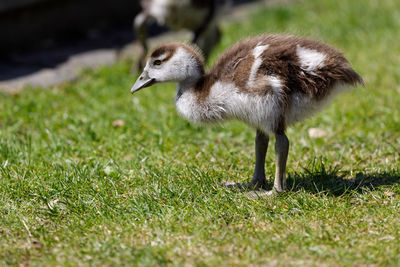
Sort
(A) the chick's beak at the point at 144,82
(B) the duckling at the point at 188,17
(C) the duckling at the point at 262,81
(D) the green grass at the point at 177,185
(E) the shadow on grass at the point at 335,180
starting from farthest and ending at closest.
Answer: (B) the duckling at the point at 188,17 < (A) the chick's beak at the point at 144,82 < (E) the shadow on grass at the point at 335,180 < (C) the duckling at the point at 262,81 < (D) the green grass at the point at 177,185

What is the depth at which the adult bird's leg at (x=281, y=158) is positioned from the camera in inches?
166

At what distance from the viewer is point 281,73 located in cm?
407

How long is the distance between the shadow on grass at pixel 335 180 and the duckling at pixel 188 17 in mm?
3709

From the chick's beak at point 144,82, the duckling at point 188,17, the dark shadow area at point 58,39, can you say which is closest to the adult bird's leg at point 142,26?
the duckling at point 188,17

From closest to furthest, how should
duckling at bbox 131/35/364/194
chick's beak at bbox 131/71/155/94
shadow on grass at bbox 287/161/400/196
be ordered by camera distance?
duckling at bbox 131/35/364/194, shadow on grass at bbox 287/161/400/196, chick's beak at bbox 131/71/155/94

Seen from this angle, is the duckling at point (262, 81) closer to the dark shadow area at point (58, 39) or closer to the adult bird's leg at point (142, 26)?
the adult bird's leg at point (142, 26)

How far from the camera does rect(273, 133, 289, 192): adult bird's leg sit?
4211 millimetres

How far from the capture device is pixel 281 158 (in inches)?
167

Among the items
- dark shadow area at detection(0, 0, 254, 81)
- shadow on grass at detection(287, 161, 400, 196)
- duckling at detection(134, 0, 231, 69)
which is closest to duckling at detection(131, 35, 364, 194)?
shadow on grass at detection(287, 161, 400, 196)

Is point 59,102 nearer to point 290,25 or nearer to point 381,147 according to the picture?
point 381,147

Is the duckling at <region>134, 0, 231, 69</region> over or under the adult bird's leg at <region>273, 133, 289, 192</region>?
over

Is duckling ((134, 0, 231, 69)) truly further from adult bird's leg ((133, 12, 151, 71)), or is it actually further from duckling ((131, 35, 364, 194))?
duckling ((131, 35, 364, 194))

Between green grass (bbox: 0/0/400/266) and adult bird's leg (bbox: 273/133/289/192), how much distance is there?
160 mm

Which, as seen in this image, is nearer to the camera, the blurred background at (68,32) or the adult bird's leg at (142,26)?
the blurred background at (68,32)
